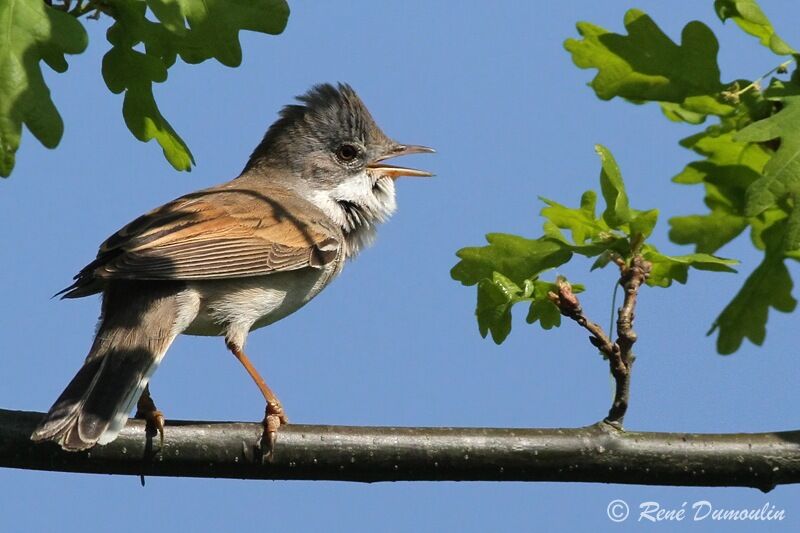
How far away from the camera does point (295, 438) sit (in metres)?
3.80

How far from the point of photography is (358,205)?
6.25m

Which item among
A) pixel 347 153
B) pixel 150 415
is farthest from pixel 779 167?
pixel 347 153

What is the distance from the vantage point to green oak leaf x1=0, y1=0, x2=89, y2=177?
10.00 feet

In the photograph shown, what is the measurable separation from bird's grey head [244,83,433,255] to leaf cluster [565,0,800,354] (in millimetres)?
2387

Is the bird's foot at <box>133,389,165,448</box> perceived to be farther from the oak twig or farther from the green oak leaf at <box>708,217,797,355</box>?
the green oak leaf at <box>708,217,797,355</box>

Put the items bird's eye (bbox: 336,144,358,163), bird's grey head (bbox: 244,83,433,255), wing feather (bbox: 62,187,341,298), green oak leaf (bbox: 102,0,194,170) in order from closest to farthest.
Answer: green oak leaf (bbox: 102,0,194,170)
wing feather (bbox: 62,187,341,298)
bird's grey head (bbox: 244,83,433,255)
bird's eye (bbox: 336,144,358,163)

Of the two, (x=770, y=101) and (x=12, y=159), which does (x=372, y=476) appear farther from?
(x=770, y=101)

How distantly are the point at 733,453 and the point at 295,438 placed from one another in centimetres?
158

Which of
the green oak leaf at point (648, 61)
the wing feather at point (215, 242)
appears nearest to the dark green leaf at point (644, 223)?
the green oak leaf at point (648, 61)

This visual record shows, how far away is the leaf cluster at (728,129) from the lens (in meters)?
3.17

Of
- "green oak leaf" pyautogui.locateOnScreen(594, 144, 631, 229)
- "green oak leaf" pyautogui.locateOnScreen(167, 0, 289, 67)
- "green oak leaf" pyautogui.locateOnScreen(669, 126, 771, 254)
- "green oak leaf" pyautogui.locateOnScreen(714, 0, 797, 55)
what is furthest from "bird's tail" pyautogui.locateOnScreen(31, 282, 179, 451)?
"green oak leaf" pyautogui.locateOnScreen(714, 0, 797, 55)

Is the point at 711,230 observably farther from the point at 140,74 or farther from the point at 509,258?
the point at 140,74

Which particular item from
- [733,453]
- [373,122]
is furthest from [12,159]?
[373,122]

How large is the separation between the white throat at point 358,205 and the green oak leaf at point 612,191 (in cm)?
259
